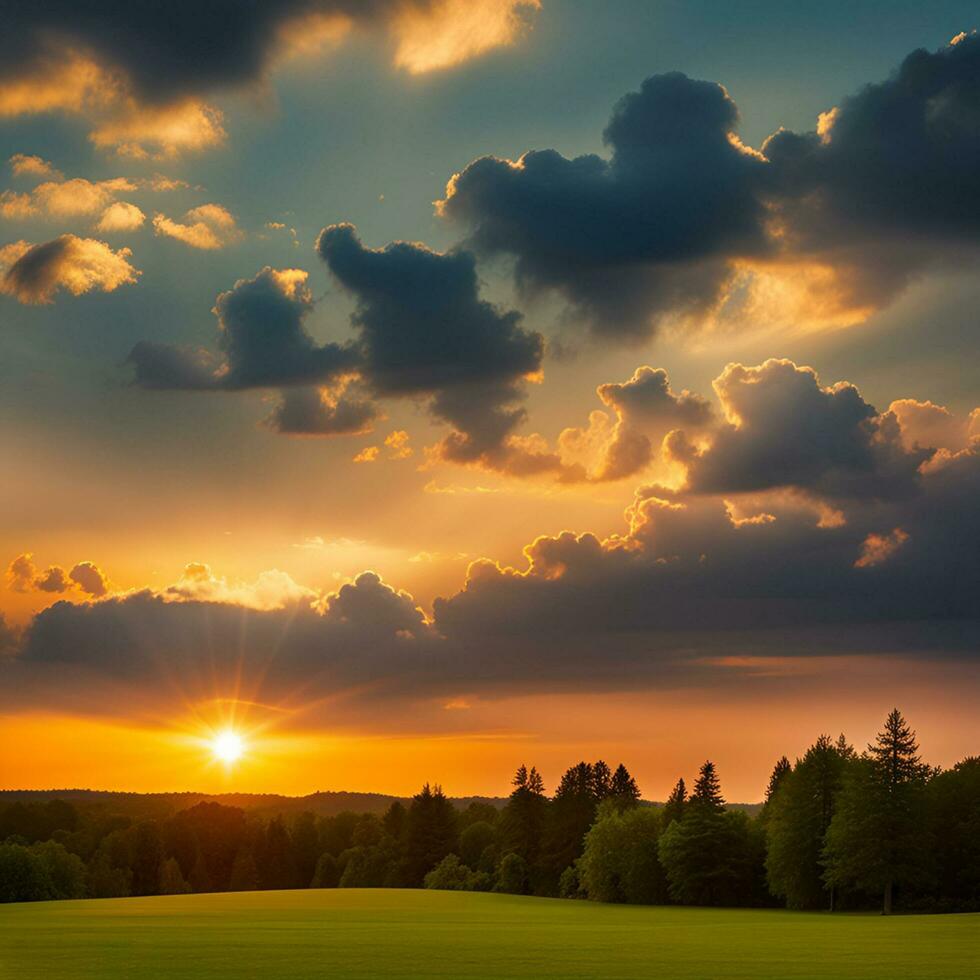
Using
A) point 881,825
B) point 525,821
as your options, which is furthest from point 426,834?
point 881,825

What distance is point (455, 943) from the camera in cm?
6488

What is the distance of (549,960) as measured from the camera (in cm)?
5425

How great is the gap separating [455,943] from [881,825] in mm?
68674

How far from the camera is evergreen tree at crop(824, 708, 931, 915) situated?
119625 mm

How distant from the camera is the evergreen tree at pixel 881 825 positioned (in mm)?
119625

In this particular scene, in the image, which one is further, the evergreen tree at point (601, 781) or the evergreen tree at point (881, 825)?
the evergreen tree at point (601, 781)

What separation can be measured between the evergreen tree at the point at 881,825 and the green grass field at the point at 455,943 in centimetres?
957

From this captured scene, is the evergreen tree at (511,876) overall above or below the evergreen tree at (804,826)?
below

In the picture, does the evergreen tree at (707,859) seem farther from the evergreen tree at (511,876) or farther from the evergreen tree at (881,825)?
the evergreen tree at (511,876)

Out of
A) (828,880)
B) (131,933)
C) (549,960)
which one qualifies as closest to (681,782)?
(828,880)

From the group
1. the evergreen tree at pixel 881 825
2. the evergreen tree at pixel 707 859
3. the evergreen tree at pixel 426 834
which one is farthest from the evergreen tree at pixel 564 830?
the evergreen tree at pixel 881 825

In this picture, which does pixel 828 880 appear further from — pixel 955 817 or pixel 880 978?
pixel 880 978

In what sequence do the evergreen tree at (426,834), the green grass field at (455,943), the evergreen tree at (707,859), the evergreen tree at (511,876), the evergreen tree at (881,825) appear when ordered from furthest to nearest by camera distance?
the evergreen tree at (426,834) → the evergreen tree at (511,876) → the evergreen tree at (707,859) → the evergreen tree at (881,825) → the green grass field at (455,943)

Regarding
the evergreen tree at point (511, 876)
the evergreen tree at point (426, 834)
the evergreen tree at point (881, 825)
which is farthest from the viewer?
the evergreen tree at point (426, 834)
